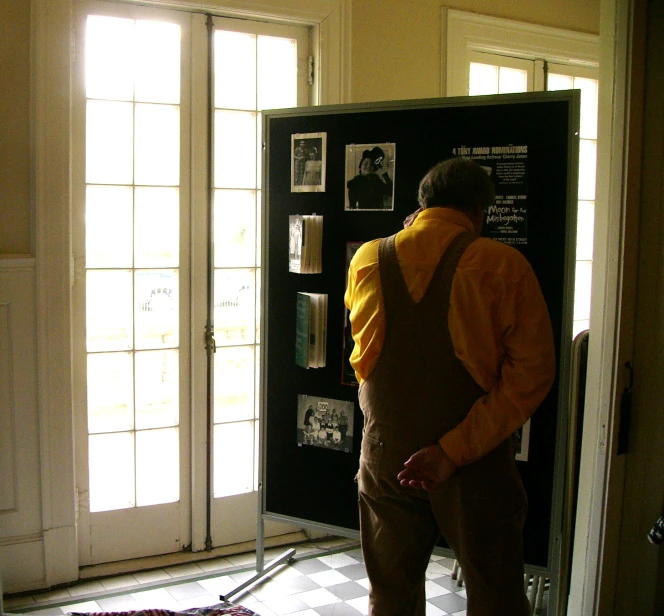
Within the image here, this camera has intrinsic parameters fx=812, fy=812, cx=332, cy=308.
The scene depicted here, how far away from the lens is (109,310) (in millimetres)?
3531

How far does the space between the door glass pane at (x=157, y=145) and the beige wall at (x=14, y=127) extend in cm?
49

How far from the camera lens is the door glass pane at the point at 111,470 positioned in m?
3.56

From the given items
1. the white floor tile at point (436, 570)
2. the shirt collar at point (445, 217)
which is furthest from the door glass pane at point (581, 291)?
the shirt collar at point (445, 217)

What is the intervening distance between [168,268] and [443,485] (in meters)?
1.90

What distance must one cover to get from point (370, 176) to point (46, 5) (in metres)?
1.46

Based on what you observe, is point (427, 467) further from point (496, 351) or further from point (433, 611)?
point (433, 611)

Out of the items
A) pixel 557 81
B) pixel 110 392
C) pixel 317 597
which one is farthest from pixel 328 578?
pixel 557 81

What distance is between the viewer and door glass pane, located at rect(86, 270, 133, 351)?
350 centimetres

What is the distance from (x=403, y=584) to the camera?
226cm

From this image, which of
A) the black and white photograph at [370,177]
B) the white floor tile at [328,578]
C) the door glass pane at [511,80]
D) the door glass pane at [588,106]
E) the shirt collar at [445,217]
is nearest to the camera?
the shirt collar at [445,217]

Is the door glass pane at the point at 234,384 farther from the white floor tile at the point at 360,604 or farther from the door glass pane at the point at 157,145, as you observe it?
the white floor tile at the point at 360,604

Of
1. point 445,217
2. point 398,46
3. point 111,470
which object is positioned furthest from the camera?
point 398,46

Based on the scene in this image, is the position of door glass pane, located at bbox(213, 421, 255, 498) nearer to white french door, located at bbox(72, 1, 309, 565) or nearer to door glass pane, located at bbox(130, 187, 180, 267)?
white french door, located at bbox(72, 1, 309, 565)

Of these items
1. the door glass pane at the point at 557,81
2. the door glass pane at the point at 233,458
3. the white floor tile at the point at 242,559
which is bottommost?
the white floor tile at the point at 242,559
